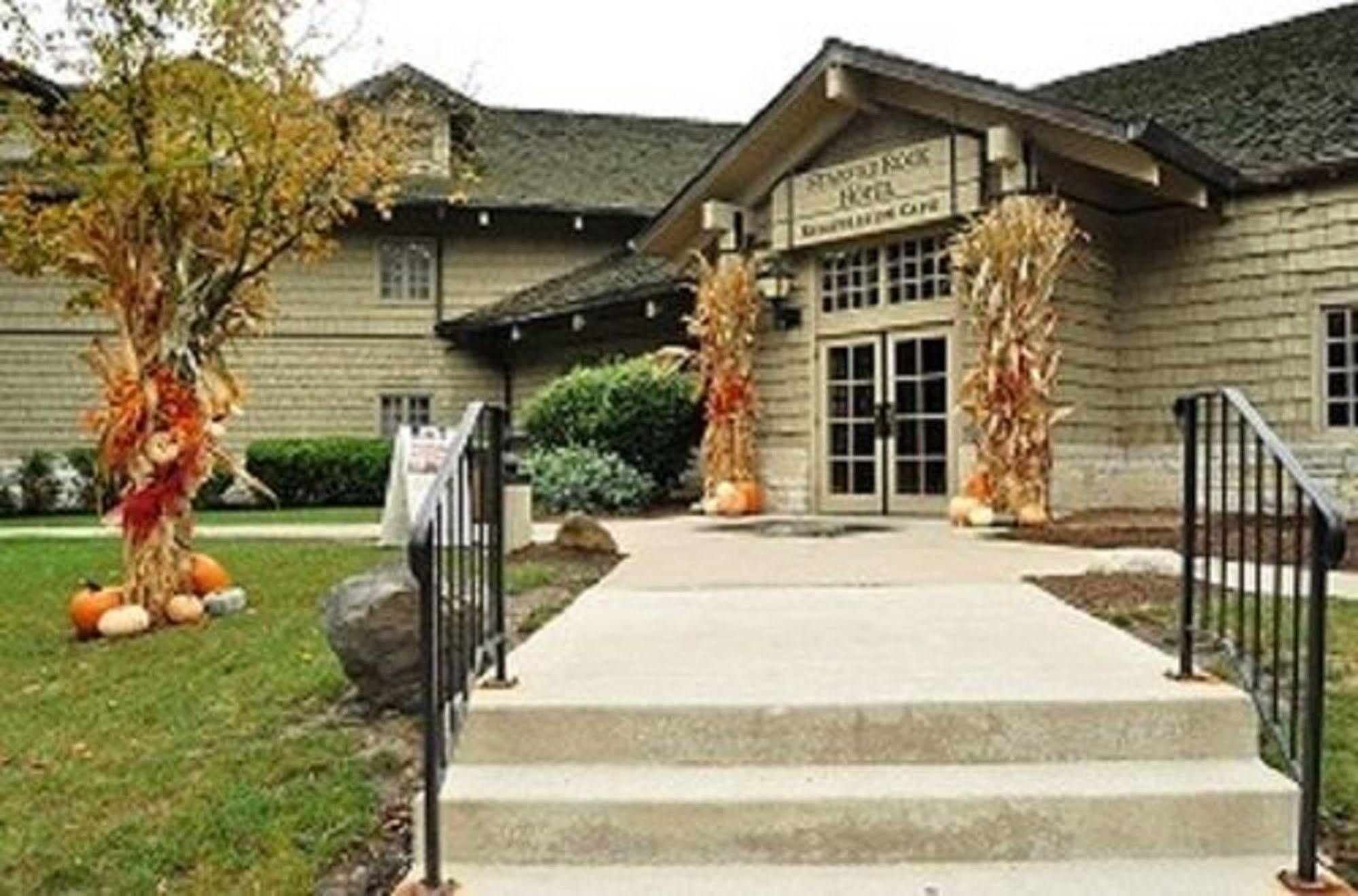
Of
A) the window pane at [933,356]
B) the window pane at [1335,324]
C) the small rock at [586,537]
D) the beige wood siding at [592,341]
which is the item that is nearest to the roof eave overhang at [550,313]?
the beige wood siding at [592,341]

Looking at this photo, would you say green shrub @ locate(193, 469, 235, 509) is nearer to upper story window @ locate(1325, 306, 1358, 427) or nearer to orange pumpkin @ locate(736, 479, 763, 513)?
orange pumpkin @ locate(736, 479, 763, 513)

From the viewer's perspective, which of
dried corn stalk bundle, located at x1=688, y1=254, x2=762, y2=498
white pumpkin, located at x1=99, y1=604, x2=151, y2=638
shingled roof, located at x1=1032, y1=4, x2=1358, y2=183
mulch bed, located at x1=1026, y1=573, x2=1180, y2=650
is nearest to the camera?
mulch bed, located at x1=1026, y1=573, x2=1180, y2=650

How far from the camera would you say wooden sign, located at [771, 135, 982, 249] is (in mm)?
12086

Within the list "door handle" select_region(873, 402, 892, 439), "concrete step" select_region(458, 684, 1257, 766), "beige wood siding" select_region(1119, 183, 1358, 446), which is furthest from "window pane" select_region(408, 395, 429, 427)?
"concrete step" select_region(458, 684, 1257, 766)

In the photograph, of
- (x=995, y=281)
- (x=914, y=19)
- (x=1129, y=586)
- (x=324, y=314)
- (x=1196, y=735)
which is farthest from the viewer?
(x=914, y=19)

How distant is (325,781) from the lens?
423cm

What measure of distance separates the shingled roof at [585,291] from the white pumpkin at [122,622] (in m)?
9.86

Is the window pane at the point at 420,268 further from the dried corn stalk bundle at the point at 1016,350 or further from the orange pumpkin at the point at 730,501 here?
the dried corn stalk bundle at the point at 1016,350

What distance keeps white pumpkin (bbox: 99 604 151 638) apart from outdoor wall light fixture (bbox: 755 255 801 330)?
830cm

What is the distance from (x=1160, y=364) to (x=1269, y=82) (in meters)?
4.08

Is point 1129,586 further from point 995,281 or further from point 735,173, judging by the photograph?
point 735,173

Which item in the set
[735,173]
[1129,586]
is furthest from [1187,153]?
[1129,586]

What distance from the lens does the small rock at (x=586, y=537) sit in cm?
899

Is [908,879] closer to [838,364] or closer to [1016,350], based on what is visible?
[1016,350]
